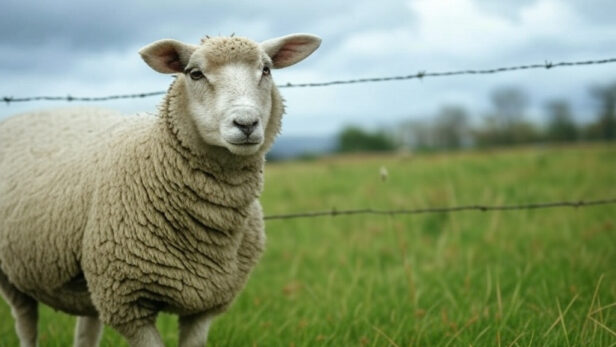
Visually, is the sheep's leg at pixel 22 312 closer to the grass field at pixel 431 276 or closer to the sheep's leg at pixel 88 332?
the sheep's leg at pixel 88 332

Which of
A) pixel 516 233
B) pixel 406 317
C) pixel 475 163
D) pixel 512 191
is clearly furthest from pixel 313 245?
pixel 475 163

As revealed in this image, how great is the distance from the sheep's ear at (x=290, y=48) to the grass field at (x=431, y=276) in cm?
132

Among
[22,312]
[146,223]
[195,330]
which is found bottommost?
[22,312]

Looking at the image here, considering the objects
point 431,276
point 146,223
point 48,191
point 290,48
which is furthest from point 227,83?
point 431,276

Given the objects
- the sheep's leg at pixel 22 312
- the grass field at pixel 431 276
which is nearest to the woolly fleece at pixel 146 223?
the sheep's leg at pixel 22 312

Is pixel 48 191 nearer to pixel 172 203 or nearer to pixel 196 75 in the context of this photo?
pixel 172 203

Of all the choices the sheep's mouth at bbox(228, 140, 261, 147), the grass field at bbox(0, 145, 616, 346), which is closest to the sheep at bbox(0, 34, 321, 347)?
the sheep's mouth at bbox(228, 140, 261, 147)

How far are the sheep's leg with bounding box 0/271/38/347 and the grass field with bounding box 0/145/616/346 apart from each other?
44 cm

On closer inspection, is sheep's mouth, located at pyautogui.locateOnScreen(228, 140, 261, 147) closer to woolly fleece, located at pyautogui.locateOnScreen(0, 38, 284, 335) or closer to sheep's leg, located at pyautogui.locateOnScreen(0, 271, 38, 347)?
woolly fleece, located at pyautogui.locateOnScreen(0, 38, 284, 335)

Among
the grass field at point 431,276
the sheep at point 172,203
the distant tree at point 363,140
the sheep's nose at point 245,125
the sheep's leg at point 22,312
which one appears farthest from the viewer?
the distant tree at point 363,140

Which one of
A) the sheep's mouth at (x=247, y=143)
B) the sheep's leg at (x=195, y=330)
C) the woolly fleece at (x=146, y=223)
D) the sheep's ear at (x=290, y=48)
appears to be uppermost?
the sheep's ear at (x=290, y=48)

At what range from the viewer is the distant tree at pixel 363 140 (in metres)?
54.9

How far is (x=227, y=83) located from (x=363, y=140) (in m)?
54.1

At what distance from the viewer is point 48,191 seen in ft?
9.76
